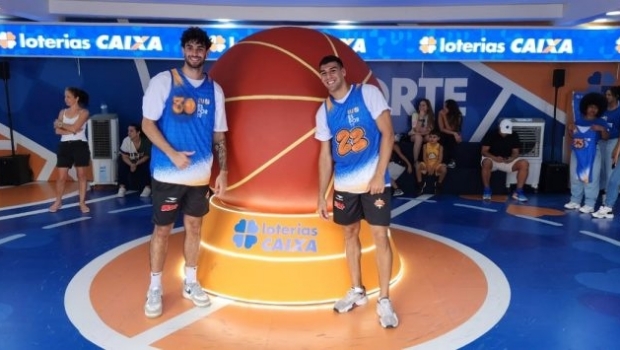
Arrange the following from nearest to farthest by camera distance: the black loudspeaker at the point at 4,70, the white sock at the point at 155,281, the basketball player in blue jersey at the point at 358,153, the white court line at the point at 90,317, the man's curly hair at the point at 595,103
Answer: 1. the white court line at the point at 90,317
2. the basketball player in blue jersey at the point at 358,153
3. the white sock at the point at 155,281
4. the man's curly hair at the point at 595,103
5. the black loudspeaker at the point at 4,70

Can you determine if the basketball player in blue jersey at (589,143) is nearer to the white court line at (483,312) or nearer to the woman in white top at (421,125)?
the woman in white top at (421,125)

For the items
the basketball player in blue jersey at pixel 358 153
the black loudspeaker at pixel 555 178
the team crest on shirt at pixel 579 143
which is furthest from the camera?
the black loudspeaker at pixel 555 178

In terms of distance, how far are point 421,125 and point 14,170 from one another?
22.9 feet

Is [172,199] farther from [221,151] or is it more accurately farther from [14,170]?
[14,170]

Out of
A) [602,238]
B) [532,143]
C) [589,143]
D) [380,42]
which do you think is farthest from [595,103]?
[380,42]

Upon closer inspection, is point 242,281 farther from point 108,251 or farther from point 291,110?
point 108,251

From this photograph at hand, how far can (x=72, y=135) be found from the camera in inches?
274

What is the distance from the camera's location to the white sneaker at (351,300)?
4.00 meters

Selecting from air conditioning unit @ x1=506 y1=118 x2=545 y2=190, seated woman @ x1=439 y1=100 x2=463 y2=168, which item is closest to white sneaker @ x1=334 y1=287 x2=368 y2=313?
seated woman @ x1=439 y1=100 x2=463 y2=168

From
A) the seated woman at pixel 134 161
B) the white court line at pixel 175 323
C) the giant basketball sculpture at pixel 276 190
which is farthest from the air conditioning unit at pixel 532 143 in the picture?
the white court line at pixel 175 323

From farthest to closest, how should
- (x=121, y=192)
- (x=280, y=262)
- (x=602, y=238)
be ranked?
(x=121, y=192), (x=602, y=238), (x=280, y=262)

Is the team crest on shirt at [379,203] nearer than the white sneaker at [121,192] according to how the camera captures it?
Yes

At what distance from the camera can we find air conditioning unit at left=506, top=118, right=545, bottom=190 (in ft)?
29.5

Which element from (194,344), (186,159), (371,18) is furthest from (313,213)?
(371,18)
